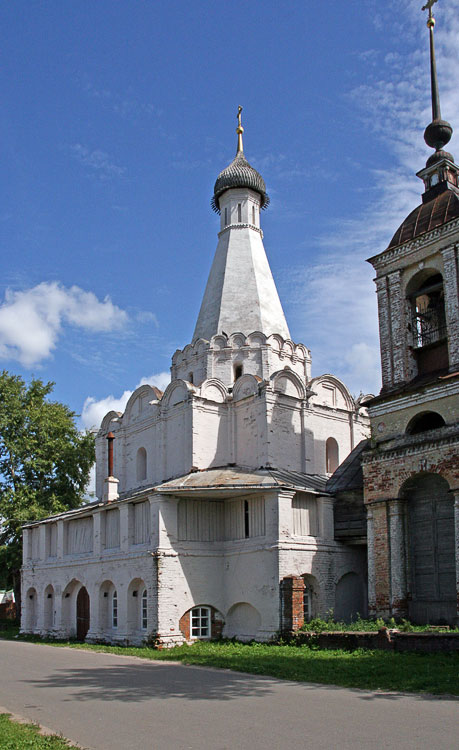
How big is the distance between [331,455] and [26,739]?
1813 centimetres

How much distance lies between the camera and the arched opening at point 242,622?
19.7 m

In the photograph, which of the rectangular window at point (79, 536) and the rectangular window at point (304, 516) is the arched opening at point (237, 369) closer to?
the rectangular window at point (304, 516)

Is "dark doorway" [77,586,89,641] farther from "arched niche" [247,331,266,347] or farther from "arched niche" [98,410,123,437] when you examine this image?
"arched niche" [247,331,266,347]

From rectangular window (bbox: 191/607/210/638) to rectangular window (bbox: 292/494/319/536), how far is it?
353cm

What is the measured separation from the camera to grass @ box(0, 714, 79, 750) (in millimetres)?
7434

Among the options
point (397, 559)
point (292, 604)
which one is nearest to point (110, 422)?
point (292, 604)

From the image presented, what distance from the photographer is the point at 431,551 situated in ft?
57.7

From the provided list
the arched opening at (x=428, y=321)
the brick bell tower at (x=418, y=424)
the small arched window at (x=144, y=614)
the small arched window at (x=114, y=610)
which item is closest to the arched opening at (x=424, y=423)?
the brick bell tower at (x=418, y=424)

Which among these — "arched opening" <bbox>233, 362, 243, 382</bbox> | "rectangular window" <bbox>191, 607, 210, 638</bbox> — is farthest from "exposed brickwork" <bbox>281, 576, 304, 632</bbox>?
"arched opening" <bbox>233, 362, 243, 382</bbox>

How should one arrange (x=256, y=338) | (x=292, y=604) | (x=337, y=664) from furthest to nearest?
(x=256, y=338), (x=292, y=604), (x=337, y=664)

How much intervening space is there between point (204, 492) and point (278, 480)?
2.12 m

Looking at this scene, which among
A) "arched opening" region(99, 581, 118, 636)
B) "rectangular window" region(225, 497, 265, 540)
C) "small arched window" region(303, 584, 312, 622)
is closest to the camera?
"rectangular window" region(225, 497, 265, 540)

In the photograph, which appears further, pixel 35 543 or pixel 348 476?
pixel 35 543

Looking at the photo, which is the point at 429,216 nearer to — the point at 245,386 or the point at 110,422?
the point at 245,386
